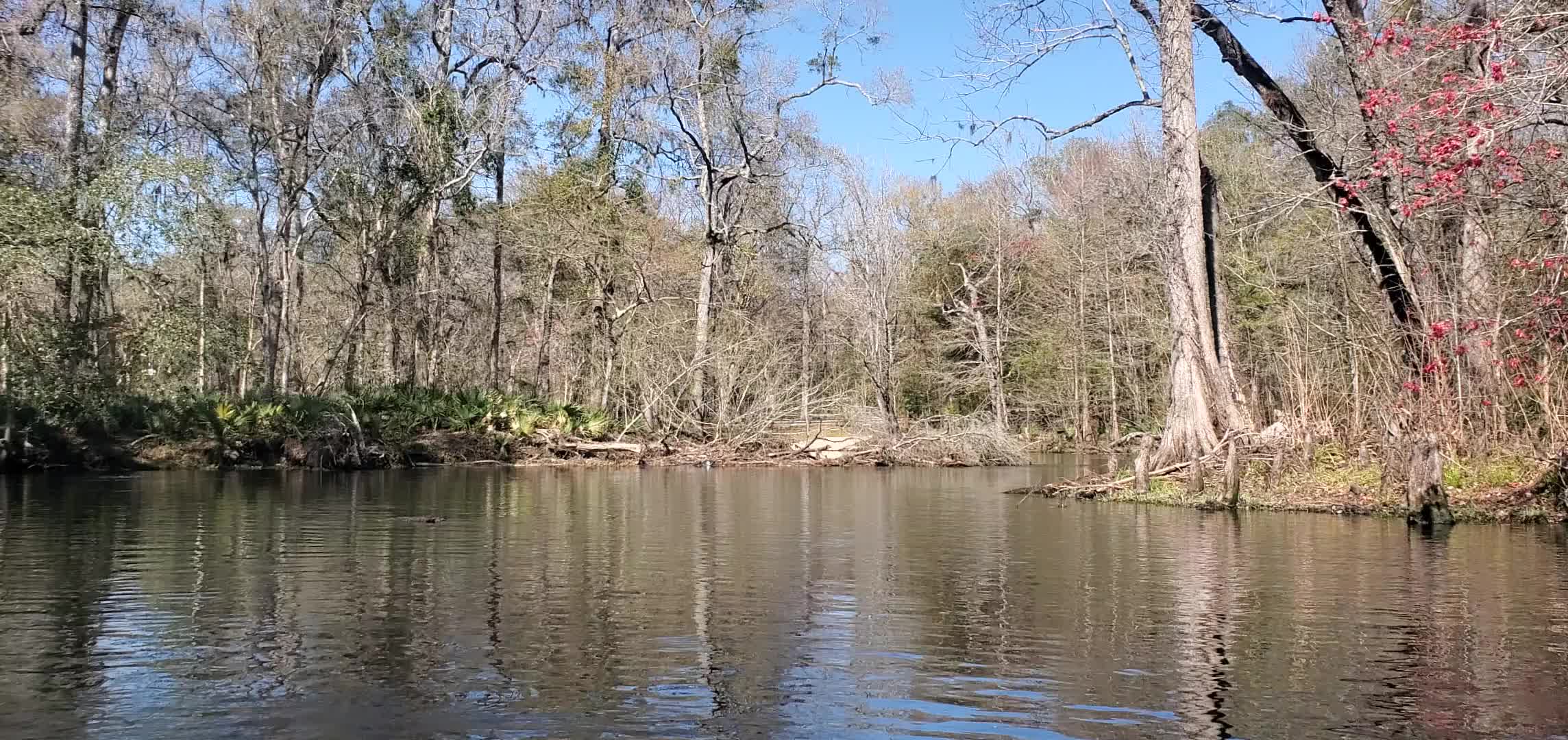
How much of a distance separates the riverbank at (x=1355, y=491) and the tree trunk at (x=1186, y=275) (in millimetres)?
891

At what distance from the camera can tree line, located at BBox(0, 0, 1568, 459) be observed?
1359 centimetres

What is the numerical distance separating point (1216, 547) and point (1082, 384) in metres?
31.3

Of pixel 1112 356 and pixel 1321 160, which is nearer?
pixel 1321 160

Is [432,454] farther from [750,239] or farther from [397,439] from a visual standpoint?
→ [750,239]

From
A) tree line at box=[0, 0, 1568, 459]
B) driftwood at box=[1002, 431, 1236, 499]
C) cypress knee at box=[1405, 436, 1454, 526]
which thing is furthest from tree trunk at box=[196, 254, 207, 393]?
cypress knee at box=[1405, 436, 1454, 526]

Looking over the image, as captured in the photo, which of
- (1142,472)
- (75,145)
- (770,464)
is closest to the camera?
(1142,472)

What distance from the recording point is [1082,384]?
41.6 metres

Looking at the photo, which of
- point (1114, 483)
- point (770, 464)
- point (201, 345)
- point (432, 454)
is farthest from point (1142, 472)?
point (201, 345)

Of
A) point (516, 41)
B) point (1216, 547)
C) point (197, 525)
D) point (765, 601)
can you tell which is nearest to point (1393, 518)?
point (1216, 547)

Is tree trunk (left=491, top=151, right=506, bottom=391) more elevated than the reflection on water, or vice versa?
tree trunk (left=491, top=151, right=506, bottom=391)

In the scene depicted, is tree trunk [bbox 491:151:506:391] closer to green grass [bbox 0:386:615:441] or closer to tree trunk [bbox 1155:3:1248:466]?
green grass [bbox 0:386:615:441]

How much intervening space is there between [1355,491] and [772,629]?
10.6 m

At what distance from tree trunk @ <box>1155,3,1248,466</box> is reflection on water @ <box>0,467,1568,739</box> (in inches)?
155

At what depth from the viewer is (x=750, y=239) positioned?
37.0 meters
